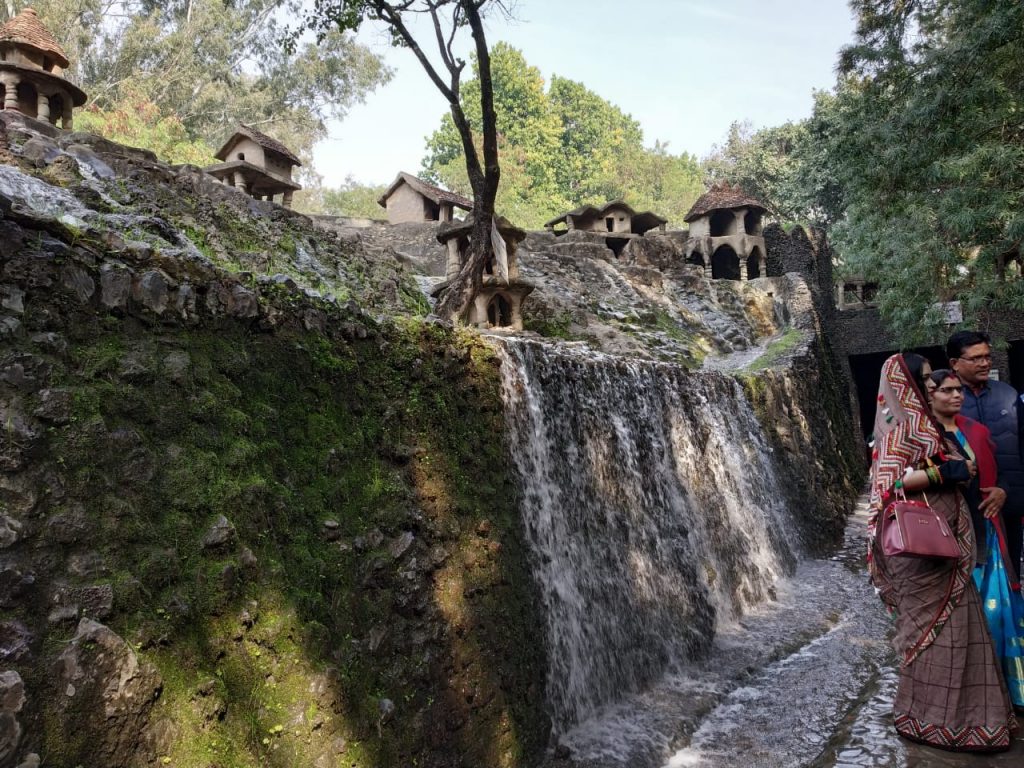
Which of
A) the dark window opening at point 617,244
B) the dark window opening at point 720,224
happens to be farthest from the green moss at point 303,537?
the dark window opening at point 720,224

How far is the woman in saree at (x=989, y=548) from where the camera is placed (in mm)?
4109

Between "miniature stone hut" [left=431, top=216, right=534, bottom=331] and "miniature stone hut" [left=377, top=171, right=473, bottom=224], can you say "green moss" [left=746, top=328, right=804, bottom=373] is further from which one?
"miniature stone hut" [left=377, top=171, right=473, bottom=224]

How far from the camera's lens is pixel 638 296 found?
2133 cm

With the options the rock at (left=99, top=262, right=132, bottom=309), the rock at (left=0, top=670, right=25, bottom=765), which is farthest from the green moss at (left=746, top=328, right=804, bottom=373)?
the rock at (left=0, top=670, right=25, bottom=765)

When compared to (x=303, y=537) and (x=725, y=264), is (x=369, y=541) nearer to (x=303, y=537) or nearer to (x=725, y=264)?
(x=303, y=537)

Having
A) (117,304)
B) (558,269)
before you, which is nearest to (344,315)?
(117,304)

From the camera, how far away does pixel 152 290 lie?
12.8 ft

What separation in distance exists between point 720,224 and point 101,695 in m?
28.5

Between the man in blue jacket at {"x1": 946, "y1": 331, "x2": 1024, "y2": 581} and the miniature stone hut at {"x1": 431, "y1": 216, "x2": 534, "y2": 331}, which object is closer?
the man in blue jacket at {"x1": 946, "y1": 331, "x2": 1024, "y2": 581}

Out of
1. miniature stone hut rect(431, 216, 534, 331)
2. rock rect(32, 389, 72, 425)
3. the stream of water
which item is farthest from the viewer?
miniature stone hut rect(431, 216, 534, 331)

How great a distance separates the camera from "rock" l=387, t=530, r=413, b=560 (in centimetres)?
464

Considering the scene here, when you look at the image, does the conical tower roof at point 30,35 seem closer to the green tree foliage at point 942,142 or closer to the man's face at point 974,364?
the green tree foliage at point 942,142

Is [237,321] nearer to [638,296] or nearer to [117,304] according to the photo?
[117,304]

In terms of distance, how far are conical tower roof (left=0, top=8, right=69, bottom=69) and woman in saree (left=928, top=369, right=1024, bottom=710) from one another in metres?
20.9
